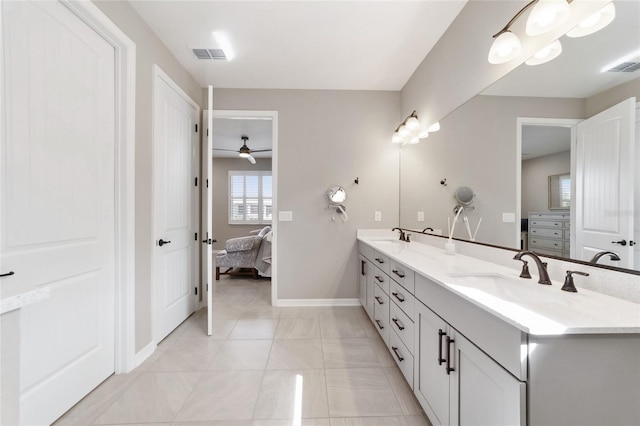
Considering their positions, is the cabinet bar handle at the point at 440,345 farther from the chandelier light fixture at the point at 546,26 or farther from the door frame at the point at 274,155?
the door frame at the point at 274,155

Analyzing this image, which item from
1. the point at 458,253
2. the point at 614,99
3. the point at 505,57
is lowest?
the point at 458,253

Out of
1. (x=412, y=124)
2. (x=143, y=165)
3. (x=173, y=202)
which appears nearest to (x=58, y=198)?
(x=143, y=165)

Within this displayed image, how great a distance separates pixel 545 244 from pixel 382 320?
1.36 metres

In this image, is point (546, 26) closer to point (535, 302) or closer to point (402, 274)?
point (535, 302)

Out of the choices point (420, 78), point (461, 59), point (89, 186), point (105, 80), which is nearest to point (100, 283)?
point (89, 186)

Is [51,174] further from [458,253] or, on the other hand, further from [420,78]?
[420,78]

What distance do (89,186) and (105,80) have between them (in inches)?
29.8

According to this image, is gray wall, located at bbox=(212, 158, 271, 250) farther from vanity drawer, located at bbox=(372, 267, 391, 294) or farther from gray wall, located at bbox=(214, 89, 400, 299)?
vanity drawer, located at bbox=(372, 267, 391, 294)

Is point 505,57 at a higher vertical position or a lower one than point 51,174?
higher

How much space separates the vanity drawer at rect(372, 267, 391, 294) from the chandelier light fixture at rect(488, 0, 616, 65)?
5.46 ft

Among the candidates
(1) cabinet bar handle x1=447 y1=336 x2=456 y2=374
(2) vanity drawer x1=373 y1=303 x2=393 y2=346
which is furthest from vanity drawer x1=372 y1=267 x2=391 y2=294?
(1) cabinet bar handle x1=447 y1=336 x2=456 y2=374

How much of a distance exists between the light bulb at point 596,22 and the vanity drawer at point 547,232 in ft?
2.94

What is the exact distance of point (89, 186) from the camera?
1.68m

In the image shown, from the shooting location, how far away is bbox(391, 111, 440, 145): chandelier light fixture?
8.86 feet
